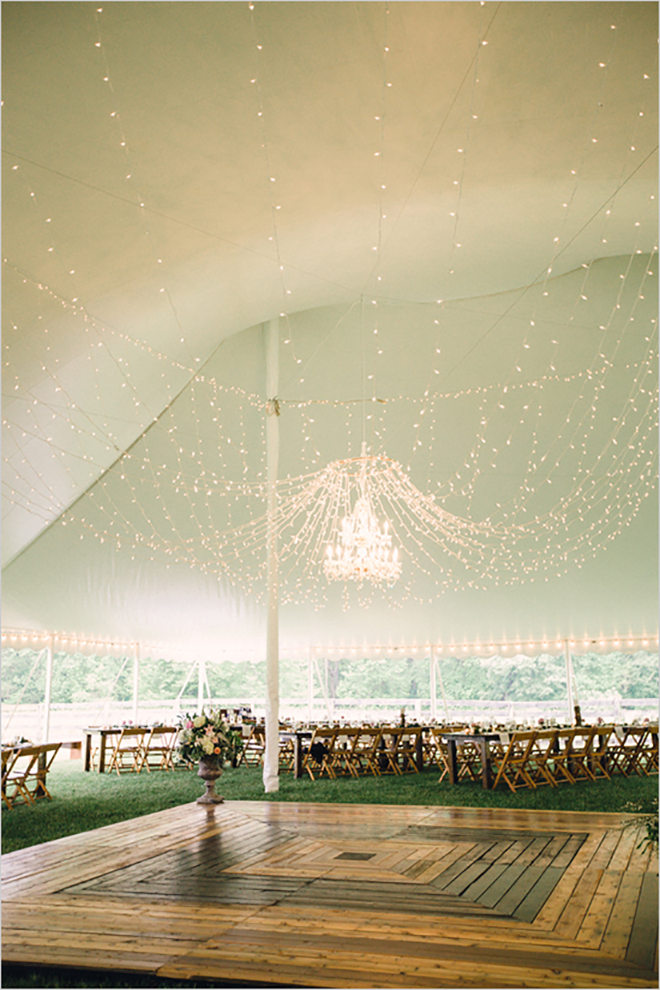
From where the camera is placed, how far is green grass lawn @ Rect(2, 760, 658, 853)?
674 cm

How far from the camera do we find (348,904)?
3857 millimetres

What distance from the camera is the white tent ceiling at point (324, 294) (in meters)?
3.79

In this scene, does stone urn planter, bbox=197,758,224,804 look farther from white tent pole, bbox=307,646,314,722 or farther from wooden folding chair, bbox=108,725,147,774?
white tent pole, bbox=307,646,314,722

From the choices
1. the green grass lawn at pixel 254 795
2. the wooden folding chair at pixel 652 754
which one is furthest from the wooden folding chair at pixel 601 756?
the wooden folding chair at pixel 652 754

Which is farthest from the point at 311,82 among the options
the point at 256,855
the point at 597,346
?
the point at 597,346

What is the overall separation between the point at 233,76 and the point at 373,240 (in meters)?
2.37

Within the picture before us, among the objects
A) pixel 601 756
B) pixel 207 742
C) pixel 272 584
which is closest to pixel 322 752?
pixel 272 584

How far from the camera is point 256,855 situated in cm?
500

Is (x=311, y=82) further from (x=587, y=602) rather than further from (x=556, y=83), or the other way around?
(x=587, y=602)

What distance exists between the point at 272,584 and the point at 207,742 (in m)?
2.17

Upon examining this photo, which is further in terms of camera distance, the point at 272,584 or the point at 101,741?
the point at 101,741

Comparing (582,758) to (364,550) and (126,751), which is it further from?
(126,751)

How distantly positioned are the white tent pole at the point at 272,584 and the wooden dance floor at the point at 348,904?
2.23 m

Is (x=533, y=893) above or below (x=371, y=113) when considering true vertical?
below
